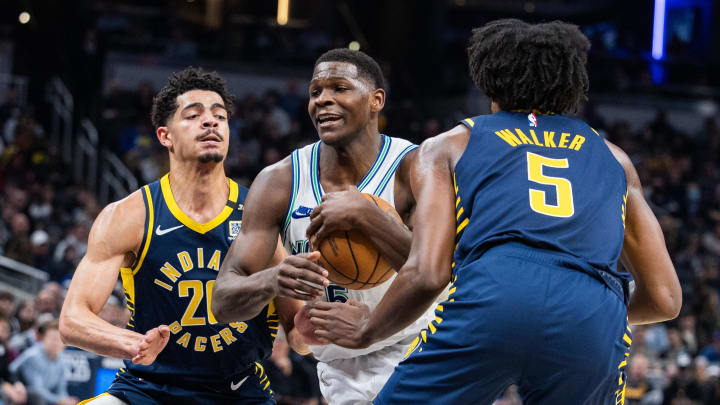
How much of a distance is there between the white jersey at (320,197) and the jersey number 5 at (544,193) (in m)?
1.14

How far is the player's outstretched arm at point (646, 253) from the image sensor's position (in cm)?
307

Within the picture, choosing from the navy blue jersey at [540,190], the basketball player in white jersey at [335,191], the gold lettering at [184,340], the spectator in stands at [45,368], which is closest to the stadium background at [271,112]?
the spectator in stands at [45,368]

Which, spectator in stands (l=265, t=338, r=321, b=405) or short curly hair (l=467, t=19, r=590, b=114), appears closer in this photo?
short curly hair (l=467, t=19, r=590, b=114)

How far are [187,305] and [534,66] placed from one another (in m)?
2.09

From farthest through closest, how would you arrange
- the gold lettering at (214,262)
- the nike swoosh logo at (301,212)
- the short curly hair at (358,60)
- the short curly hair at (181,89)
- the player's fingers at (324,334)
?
the short curly hair at (181,89) → the gold lettering at (214,262) → the short curly hair at (358,60) → the nike swoosh logo at (301,212) → the player's fingers at (324,334)

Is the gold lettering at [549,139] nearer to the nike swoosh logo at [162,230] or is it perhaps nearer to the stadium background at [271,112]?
the nike swoosh logo at [162,230]

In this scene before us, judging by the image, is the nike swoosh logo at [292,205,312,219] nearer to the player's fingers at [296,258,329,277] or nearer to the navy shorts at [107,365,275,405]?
the player's fingers at [296,258,329,277]

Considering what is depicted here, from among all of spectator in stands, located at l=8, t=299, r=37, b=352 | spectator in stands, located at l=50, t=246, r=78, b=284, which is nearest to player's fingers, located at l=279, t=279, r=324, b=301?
spectator in stands, located at l=8, t=299, r=37, b=352

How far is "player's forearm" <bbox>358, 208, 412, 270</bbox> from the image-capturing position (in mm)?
3365

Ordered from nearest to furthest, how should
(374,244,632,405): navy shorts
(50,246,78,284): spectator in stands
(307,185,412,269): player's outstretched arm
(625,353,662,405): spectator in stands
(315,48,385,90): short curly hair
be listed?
(374,244,632,405): navy shorts
(307,185,412,269): player's outstretched arm
(315,48,385,90): short curly hair
(625,353,662,405): spectator in stands
(50,246,78,284): spectator in stands

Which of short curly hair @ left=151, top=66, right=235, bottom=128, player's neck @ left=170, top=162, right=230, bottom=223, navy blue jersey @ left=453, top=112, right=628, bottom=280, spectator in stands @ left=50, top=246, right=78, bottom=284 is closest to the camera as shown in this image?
navy blue jersey @ left=453, top=112, right=628, bottom=280

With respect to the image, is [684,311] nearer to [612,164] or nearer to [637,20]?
[612,164]

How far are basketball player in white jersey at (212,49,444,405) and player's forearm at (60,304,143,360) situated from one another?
0.41 meters

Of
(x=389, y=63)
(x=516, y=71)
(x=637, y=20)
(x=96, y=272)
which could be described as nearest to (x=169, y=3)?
(x=389, y=63)
